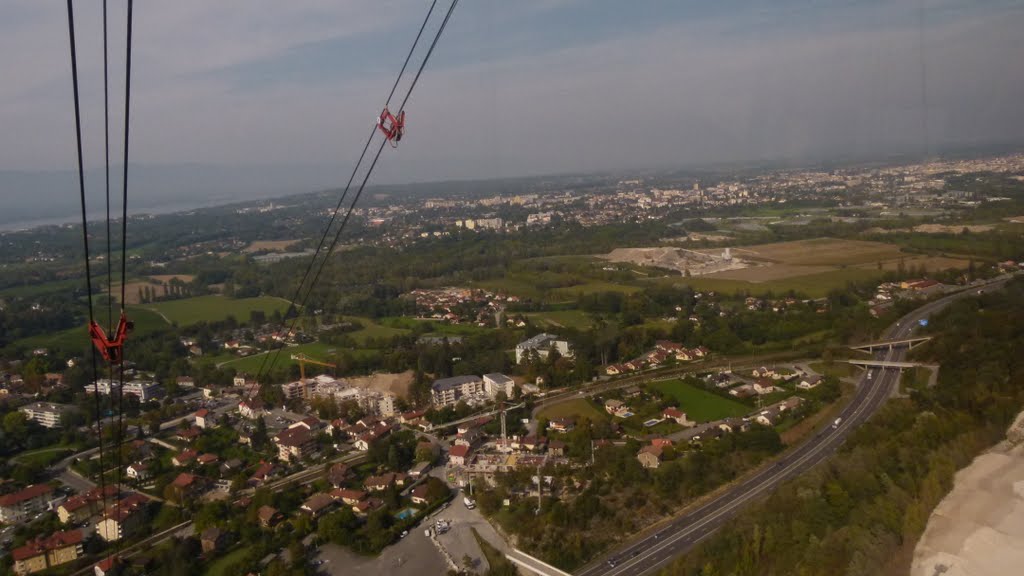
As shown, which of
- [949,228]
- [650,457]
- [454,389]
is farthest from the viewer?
[949,228]

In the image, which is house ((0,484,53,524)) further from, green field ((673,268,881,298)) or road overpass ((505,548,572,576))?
green field ((673,268,881,298))

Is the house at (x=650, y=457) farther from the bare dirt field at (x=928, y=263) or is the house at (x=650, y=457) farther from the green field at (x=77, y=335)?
the green field at (x=77, y=335)

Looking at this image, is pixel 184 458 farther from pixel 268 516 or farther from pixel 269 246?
pixel 269 246

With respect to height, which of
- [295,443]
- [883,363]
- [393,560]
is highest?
[883,363]

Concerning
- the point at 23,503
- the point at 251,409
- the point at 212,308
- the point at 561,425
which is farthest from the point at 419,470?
the point at 212,308

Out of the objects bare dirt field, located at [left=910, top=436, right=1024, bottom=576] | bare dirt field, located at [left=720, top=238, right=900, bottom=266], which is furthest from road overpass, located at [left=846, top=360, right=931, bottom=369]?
bare dirt field, located at [left=720, top=238, right=900, bottom=266]

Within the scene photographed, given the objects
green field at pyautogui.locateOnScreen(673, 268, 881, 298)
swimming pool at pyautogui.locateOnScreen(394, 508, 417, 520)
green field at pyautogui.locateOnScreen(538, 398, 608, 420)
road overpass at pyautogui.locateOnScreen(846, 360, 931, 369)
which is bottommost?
swimming pool at pyautogui.locateOnScreen(394, 508, 417, 520)

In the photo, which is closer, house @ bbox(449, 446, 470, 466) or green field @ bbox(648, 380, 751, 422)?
house @ bbox(449, 446, 470, 466)

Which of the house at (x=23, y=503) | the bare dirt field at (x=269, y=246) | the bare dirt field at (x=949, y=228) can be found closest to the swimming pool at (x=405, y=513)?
the house at (x=23, y=503)
